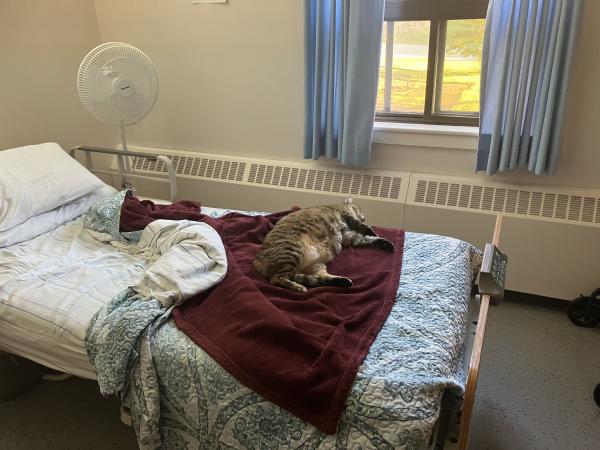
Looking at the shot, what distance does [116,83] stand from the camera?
243 cm

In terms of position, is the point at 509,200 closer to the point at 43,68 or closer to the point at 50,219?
the point at 50,219

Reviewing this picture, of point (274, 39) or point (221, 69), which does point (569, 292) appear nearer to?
point (274, 39)

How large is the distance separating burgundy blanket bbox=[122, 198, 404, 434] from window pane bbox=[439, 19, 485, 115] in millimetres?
1185

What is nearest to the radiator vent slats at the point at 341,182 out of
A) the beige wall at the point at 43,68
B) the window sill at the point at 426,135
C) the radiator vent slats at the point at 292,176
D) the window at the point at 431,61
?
the radiator vent slats at the point at 292,176

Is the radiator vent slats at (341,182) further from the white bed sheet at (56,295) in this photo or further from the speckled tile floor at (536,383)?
the white bed sheet at (56,295)

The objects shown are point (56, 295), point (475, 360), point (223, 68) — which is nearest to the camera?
point (475, 360)

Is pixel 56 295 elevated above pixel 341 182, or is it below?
below

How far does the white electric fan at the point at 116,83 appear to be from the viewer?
239 cm

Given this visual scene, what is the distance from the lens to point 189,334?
4.69 feet

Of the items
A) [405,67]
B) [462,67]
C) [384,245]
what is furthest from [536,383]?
[405,67]

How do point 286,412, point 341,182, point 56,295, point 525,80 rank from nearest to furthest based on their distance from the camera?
1. point 286,412
2. point 56,295
3. point 525,80
4. point 341,182

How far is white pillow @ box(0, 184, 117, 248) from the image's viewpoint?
205cm

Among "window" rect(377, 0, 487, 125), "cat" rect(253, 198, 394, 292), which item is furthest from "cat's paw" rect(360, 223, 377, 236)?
"window" rect(377, 0, 487, 125)

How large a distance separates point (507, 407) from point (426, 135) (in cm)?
140
